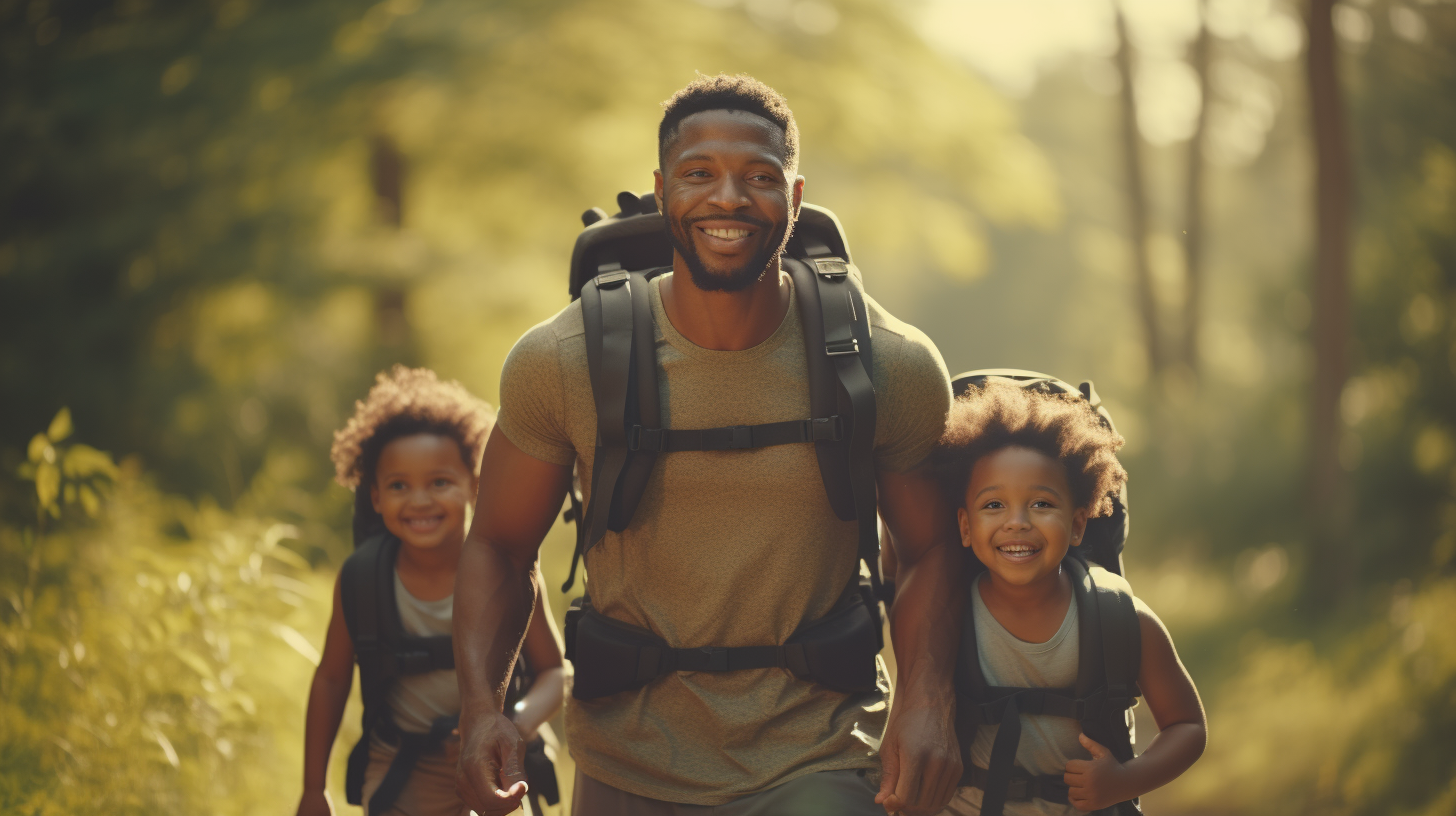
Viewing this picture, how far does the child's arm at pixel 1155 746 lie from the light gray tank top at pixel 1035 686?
7 cm

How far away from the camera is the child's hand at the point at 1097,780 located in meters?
3.00

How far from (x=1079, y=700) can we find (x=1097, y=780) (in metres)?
0.19

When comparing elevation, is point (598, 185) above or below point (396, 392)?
above

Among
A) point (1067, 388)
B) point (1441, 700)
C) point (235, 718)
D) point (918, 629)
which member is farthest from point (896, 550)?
point (1441, 700)

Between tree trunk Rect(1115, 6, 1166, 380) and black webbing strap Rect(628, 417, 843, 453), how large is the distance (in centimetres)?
1569

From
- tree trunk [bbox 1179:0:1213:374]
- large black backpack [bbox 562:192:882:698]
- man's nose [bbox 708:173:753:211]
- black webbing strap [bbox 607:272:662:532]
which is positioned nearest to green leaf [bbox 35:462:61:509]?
large black backpack [bbox 562:192:882:698]

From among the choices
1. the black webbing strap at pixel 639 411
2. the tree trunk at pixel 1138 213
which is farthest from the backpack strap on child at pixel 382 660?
the tree trunk at pixel 1138 213

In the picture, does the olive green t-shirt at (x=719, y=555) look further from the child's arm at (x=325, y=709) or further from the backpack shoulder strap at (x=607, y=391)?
the child's arm at (x=325, y=709)

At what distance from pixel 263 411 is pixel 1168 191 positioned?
114 ft

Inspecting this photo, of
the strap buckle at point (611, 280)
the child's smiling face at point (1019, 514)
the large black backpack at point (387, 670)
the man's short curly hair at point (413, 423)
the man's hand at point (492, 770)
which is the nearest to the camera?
the man's hand at point (492, 770)

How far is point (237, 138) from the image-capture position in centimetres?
827

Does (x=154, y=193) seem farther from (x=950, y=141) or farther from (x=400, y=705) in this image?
(x=950, y=141)

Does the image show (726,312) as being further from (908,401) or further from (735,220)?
(908,401)

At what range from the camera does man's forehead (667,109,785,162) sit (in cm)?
293
